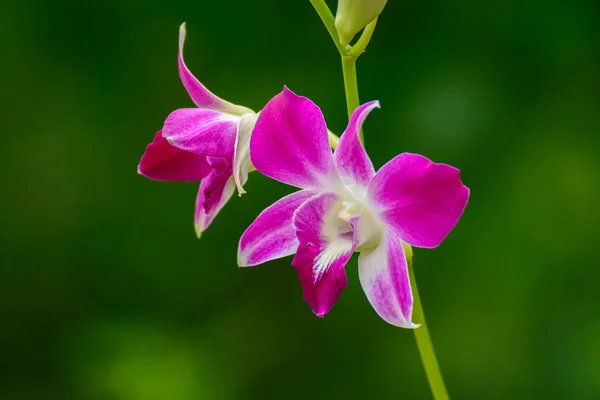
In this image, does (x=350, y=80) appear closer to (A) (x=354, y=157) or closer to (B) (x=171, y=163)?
(A) (x=354, y=157)

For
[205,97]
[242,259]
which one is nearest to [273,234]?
[242,259]

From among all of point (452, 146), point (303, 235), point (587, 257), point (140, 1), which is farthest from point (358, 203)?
point (140, 1)

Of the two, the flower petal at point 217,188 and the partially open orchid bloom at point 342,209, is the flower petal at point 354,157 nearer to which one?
the partially open orchid bloom at point 342,209

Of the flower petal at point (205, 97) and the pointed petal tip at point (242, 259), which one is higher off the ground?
the flower petal at point (205, 97)

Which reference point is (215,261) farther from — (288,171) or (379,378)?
(288,171)

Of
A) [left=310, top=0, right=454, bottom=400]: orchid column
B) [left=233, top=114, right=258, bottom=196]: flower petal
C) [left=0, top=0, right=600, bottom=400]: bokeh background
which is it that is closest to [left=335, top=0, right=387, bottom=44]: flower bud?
[left=310, top=0, right=454, bottom=400]: orchid column

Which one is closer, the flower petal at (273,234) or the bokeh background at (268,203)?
the flower petal at (273,234)

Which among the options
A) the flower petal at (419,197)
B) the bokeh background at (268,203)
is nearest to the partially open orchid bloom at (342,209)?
the flower petal at (419,197)
